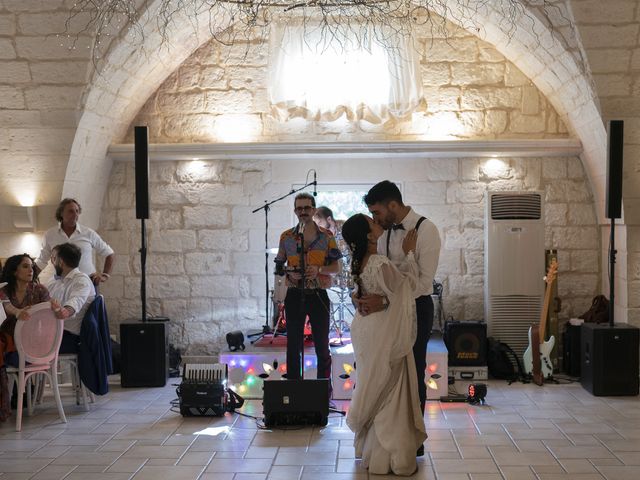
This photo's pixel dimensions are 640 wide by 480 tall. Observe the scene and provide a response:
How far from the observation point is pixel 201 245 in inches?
312

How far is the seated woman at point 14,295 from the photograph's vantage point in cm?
574

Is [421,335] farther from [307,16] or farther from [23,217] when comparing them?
[23,217]

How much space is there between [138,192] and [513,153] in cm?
331

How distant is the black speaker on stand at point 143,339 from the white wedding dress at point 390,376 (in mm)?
2755

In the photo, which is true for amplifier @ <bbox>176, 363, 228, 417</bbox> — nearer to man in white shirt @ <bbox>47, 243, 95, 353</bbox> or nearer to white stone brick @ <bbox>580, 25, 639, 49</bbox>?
man in white shirt @ <bbox>47, 243, 95, 353</bbox>

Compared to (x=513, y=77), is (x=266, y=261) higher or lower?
lower

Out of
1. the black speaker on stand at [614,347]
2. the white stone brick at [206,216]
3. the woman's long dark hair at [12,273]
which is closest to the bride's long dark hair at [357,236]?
the woman's long dark hair at [12,273]

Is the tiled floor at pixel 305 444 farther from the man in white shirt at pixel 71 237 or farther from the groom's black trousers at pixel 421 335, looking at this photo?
the man in white shirt at pixel 71 237

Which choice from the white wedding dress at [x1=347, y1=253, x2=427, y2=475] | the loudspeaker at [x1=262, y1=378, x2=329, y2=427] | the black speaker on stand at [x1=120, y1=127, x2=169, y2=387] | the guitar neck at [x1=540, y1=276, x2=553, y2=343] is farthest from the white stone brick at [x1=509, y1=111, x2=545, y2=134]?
the white wedding dress at [x1=347, y1=253, x2=427, y2=475]

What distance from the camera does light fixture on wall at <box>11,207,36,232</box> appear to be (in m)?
7.11

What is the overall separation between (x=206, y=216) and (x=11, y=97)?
2031 mm

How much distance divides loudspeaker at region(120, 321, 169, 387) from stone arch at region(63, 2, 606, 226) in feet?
4.48

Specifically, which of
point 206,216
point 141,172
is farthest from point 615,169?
point 141,172

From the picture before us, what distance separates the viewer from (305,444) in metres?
5.14
